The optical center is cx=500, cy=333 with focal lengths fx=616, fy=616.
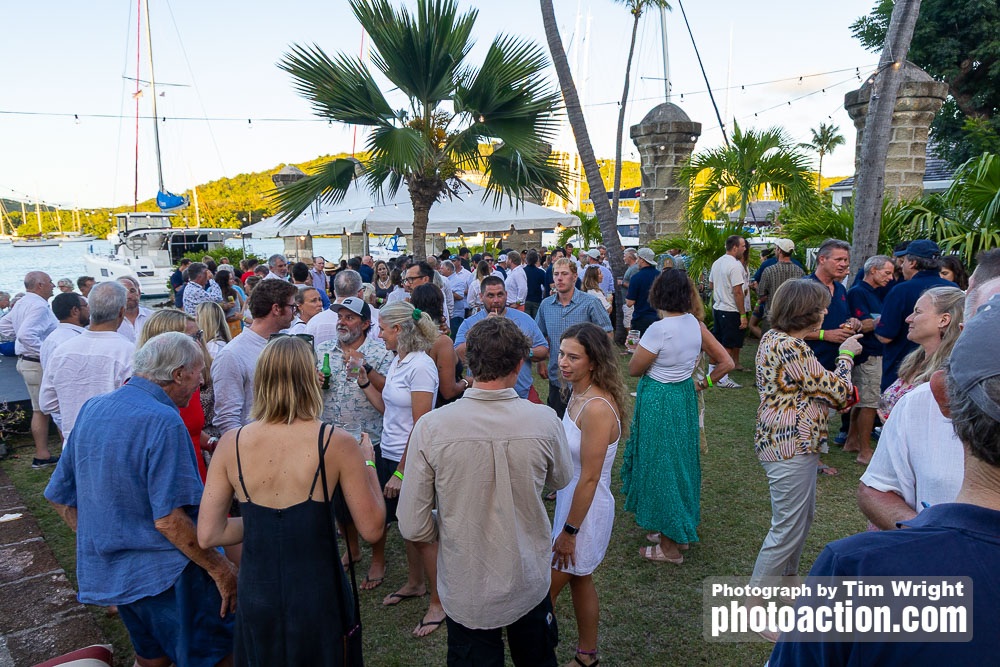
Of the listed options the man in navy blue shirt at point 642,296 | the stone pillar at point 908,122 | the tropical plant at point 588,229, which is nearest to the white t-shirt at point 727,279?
the man in navy blue shirt at point 642,296

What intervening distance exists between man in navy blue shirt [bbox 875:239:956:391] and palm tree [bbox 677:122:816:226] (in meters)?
5.81

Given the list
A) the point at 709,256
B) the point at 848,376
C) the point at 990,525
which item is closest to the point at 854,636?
the point at 990,525

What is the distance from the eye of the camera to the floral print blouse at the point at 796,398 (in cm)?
320

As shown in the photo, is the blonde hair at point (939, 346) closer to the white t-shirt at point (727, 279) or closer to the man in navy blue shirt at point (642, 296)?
the man in navy blue shirt at point (642, 296)

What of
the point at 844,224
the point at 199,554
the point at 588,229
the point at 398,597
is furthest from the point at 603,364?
the point at 588,229

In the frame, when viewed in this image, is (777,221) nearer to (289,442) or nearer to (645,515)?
(645,515)

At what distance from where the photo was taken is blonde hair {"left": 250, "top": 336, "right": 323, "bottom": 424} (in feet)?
7.30

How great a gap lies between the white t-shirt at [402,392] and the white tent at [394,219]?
339 inches

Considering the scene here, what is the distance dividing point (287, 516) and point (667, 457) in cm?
266

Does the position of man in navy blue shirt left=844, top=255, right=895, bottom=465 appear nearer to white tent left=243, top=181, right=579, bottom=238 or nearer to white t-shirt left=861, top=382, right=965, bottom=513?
white t-shirt left=861, top=382, right=965, bottom=513

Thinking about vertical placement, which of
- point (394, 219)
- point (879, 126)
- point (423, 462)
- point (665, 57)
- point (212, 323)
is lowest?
point (423, 462)

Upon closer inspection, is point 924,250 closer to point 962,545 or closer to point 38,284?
point 962,545

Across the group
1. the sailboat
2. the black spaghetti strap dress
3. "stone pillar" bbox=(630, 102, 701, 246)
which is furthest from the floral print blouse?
the sailboat

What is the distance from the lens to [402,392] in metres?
3.55
